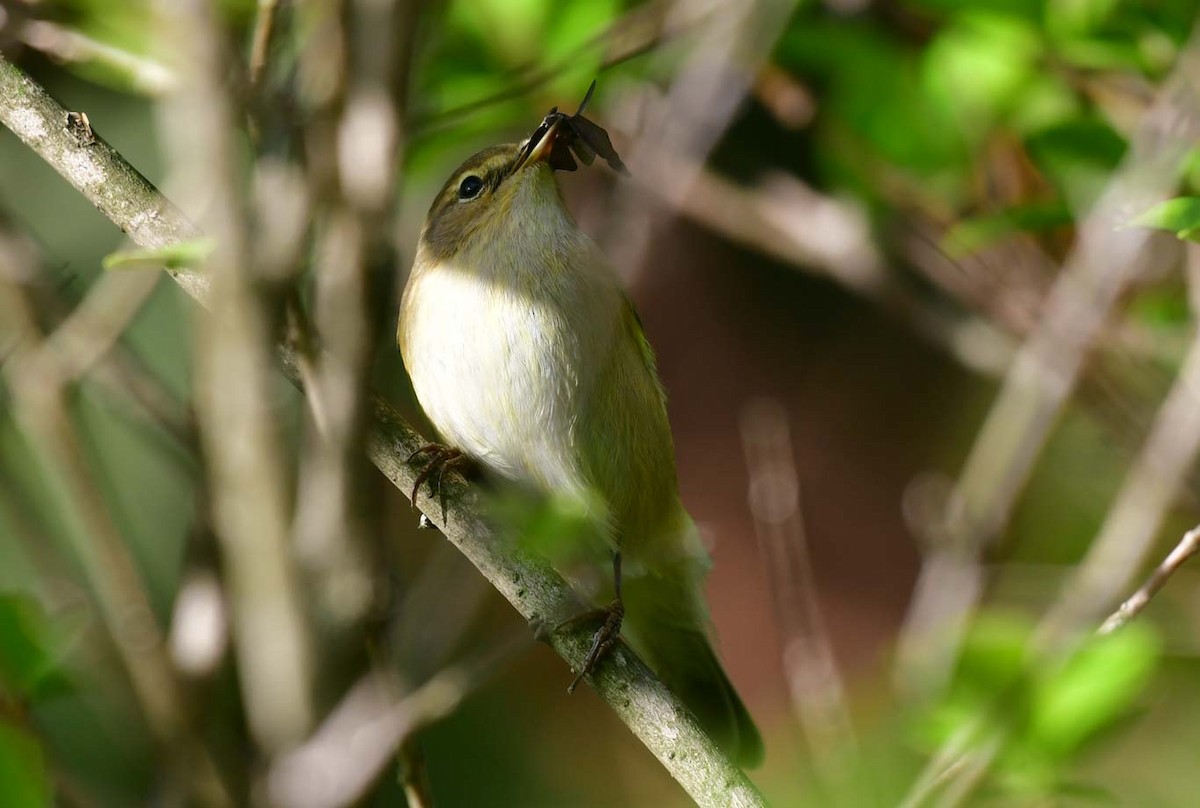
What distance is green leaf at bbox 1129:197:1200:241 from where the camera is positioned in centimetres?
177

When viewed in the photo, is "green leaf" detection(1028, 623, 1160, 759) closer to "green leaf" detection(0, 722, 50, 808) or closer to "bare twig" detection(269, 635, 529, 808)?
"bare twig" detection(269, 635, 529, 808)

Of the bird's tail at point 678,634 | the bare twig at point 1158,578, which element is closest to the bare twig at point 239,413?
the bare twig at point 1158,578

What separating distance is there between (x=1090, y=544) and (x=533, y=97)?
2844 millimetres

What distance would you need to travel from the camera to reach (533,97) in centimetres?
302

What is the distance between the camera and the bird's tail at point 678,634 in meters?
3.68

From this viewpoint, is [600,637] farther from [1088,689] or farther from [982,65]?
[982,65]

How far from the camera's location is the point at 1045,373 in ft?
9.81

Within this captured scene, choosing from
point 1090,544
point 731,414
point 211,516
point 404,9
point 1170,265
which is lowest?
point 1090,544

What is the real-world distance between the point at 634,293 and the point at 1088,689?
3.33 metres

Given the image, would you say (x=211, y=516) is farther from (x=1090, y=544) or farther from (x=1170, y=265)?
(x=1090, y=544)

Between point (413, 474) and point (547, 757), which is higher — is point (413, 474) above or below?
above

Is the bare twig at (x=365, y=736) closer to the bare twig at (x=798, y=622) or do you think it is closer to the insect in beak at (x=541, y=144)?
the bare twig at (x=798, y=622)

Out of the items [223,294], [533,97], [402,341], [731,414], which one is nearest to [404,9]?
[223,294]

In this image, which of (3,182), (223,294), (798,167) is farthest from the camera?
(798,167)
